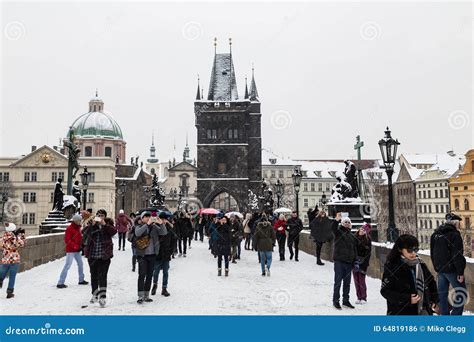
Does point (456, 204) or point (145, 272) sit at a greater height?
point (456, 204)

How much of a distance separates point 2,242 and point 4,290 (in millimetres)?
1134

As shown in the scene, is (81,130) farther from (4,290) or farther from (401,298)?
(401,298)

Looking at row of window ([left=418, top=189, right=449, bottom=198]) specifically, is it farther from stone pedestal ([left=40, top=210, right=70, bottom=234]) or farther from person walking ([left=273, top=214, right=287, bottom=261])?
stone pedestal ([left=40, top=210, right=70, bottom=234])

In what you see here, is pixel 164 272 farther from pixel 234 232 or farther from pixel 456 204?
pixel 456 204

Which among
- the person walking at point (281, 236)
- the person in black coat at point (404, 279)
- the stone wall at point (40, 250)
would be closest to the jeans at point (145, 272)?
the person in black coat at point (404, 279)

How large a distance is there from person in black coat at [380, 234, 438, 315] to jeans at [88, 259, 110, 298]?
501 cm

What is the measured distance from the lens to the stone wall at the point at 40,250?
1223 cm

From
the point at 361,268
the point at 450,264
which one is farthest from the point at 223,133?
the point at 450,264

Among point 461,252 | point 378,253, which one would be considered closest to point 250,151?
point 378,253

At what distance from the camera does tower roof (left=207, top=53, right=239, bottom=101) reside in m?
65.3

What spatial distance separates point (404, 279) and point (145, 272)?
16.3ft

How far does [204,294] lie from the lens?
8.68 meters

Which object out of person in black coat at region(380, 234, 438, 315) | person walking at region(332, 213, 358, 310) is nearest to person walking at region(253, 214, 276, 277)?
person walking at region(332, 213, 358, 310)

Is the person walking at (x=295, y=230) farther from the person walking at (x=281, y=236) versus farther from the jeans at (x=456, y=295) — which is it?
the jeans at (x=456, y=295)
